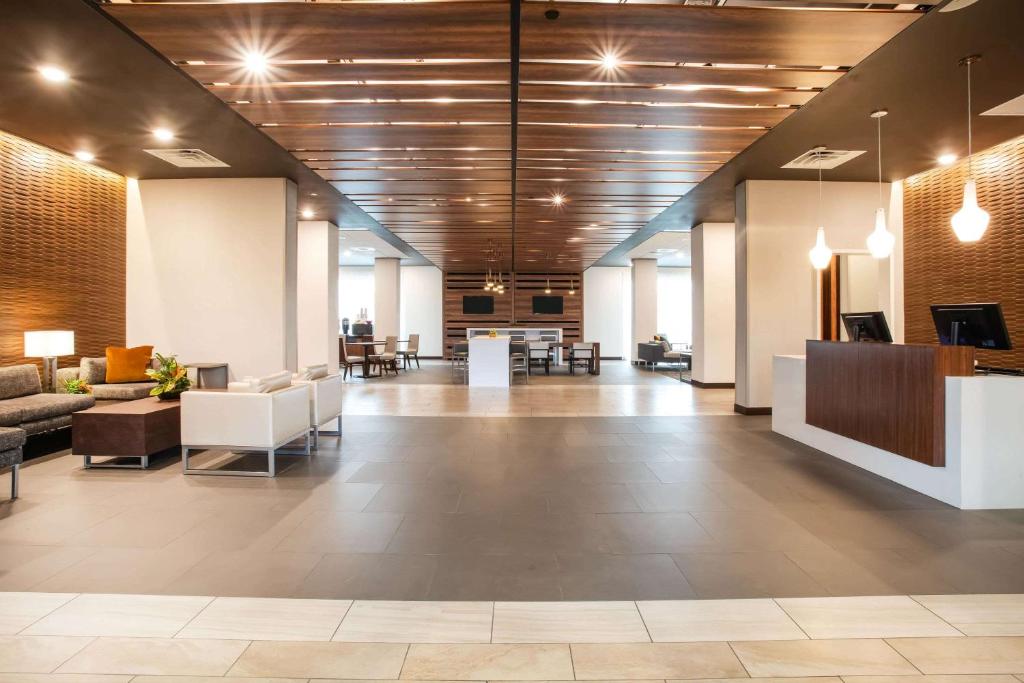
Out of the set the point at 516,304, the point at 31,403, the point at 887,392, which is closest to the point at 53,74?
the point at 31,403

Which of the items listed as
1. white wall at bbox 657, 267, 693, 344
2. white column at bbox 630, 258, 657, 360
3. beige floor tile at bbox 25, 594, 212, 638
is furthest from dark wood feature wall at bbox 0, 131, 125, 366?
white wall at bbox 657, 267, 693, 344

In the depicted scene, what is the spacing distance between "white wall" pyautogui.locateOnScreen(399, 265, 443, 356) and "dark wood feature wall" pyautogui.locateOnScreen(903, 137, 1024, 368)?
13.4 meters

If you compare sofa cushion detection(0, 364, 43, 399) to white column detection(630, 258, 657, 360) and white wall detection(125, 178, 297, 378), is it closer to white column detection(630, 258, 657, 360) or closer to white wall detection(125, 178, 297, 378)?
white wall detection(125, 178, 297, 378)

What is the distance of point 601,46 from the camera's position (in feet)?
12.0

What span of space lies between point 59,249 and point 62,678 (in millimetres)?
6430

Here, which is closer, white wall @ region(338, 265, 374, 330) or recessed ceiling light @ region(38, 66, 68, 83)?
recessed ceiling light @ region(38, 66, 68, 83)

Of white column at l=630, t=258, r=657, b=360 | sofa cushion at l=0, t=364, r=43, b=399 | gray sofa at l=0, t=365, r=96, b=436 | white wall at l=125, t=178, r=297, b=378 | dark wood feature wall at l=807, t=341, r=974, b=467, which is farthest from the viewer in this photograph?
white column at l=630, t=258, r=657, b=360

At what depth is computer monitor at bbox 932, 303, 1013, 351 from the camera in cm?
374

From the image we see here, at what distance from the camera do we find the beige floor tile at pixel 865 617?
2145mm

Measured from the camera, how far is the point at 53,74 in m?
4.14

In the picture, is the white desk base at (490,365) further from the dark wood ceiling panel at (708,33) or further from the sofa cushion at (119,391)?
the dark wood ceiling panel at (708,33)

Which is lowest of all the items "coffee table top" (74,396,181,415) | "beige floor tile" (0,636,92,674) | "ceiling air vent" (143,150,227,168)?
"beige floor tile" (0,636,92,674)

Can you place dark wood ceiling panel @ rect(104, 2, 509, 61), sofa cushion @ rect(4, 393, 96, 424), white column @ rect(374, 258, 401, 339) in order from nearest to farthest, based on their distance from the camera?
1. dark wood ceiling panel @ rect(104, 2, 509, 61)
2. sofa cushion @ rect(4, 393, 96, 424)
3. white column @ rect(374, 258, 401, 339)

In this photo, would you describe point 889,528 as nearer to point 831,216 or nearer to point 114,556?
point 114,556
